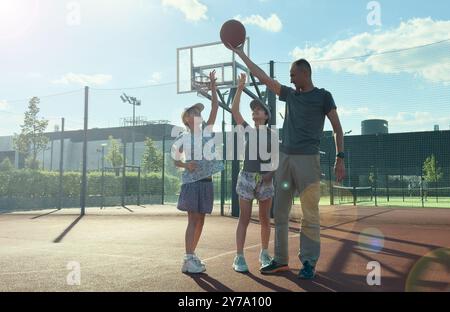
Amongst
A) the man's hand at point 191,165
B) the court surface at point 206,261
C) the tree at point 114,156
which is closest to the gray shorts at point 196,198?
the man's hand at point 191,165

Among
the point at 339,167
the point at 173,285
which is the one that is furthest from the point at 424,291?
the point at 173,285

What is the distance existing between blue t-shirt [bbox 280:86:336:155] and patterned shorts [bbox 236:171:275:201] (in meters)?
0.53

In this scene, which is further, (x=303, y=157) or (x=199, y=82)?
(x=199, y=82)

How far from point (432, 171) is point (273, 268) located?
36664mm

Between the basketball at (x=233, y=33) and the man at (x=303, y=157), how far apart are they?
1.28ft

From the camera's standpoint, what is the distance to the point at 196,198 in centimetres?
462

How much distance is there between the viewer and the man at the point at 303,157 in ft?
14.0

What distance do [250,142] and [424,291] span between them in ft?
7.25

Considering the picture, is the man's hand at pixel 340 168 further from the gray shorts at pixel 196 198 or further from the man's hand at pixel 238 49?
the man's hand at pixel 238 49

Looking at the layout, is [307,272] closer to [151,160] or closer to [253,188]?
[253,188]

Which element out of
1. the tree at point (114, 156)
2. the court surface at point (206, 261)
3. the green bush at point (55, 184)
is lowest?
the court surface at point (206, 261)

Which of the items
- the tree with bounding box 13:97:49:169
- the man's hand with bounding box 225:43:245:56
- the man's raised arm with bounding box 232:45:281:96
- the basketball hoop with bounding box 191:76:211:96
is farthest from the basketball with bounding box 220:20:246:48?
the tree with bounding box 13:97:49:169

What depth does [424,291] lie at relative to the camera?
3.65 m

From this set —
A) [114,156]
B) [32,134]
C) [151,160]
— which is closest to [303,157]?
[32,134]
